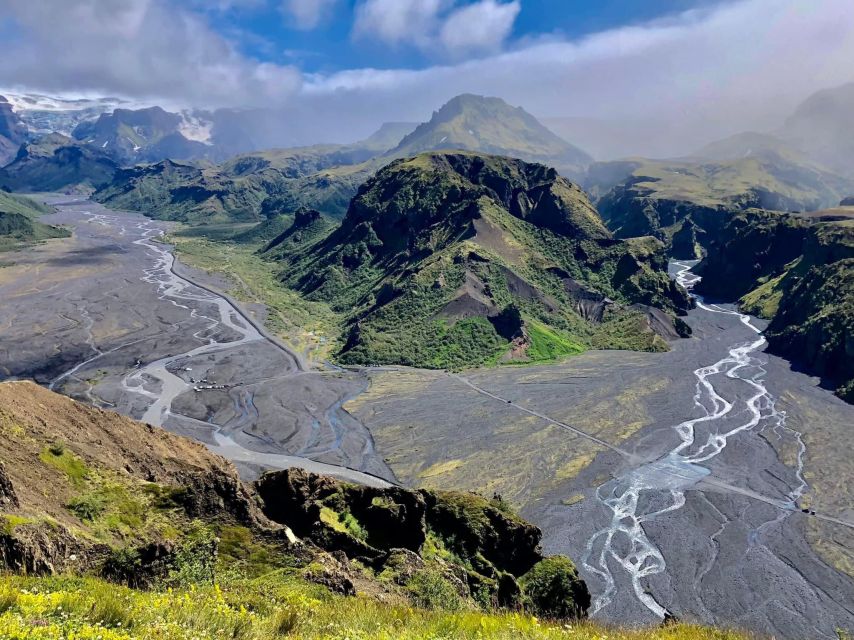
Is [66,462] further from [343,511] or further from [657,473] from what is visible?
[657,473]

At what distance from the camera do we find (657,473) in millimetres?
93750

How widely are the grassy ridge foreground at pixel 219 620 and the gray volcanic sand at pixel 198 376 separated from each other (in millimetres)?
76897

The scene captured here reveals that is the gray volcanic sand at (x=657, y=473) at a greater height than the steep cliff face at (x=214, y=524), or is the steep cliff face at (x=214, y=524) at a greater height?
the steep cliff face at (x=214, y=524)

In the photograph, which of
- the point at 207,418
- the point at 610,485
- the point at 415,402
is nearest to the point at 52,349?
the point at 207,418

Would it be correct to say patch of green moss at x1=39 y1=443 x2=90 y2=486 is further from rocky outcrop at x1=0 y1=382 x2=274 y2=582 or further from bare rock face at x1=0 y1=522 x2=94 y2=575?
bare rock face at x1=0 y1=522 x2=94 y2=575

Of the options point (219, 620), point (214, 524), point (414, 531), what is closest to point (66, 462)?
point (214, 524)

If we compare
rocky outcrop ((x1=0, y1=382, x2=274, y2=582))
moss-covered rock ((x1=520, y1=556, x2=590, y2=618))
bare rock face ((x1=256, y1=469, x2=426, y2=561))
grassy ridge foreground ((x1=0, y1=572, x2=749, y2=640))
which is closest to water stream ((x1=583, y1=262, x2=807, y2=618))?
moss-covered rock ((x1=520, y1=556, x2=590, y2=618))

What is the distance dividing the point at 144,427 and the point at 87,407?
4.30 metres

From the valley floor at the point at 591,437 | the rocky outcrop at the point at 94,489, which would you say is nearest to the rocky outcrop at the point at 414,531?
the rocky outcrop at the point at 94,489

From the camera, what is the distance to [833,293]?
166 meters

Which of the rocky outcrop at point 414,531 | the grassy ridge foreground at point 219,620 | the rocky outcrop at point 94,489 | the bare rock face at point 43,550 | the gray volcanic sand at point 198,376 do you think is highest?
the grassy ridge foreground at point 219,620

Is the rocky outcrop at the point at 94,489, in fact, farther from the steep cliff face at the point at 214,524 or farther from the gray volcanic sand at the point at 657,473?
the gray volcanic sand at the point at 657,473

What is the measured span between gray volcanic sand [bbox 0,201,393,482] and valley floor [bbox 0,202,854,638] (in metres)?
0.57

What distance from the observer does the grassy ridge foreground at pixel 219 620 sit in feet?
40.1
